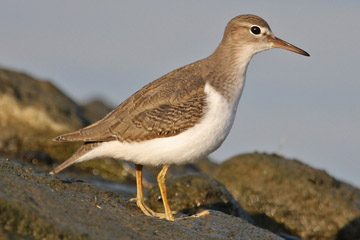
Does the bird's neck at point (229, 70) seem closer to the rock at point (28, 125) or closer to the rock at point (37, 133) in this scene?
the rock at point (37, 133)

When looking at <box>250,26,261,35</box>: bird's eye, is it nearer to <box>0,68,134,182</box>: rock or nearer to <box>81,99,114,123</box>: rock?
<box>0,68,134,182</box>: rock

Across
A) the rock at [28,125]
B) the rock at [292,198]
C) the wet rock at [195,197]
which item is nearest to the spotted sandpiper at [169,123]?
the wet rock at [195,197]

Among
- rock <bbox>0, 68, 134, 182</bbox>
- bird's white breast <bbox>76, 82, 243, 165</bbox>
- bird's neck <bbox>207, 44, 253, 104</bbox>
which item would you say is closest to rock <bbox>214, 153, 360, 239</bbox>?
rock <bbox>0, 68, 134, 182</bbox>

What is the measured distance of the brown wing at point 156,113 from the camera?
8234mm

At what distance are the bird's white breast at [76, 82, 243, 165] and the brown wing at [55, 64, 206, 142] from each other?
95 millimetres

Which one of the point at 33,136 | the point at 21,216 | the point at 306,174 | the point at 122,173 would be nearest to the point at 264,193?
the point at 306,174

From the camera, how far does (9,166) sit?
7.44 meters

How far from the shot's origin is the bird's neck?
8539 millimetres

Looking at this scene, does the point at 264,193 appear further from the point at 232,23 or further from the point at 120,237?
the point at 120,237

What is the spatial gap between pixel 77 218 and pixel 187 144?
2.51 metres

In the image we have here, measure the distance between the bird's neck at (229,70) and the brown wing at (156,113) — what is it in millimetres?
259

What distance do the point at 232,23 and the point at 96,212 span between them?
14.5 feet

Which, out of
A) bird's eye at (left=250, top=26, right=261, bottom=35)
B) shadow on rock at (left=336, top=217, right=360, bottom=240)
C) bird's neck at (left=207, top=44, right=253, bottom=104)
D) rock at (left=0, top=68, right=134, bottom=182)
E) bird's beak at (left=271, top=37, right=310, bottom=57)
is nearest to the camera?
bird's neck at (left=207, top=44, right=253, bottom=104)

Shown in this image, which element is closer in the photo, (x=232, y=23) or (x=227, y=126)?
(x=227, y=126)
